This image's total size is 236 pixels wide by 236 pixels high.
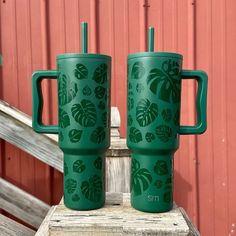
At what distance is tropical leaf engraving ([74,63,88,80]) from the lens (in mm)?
589

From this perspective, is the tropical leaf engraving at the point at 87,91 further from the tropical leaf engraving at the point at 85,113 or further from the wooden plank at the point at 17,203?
the wooden plank at the point at 17,203

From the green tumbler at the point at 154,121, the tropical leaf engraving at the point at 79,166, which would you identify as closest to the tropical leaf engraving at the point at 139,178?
the green tumbler at the point at 154,121

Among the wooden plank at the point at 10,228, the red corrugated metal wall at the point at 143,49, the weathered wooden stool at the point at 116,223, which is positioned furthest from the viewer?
the red corrugated metal wall at the point at 143,49

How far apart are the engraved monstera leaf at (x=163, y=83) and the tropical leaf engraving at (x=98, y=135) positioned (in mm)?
131

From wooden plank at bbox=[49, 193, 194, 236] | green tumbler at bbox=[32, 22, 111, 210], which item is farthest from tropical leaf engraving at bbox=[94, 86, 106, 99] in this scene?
wooden plank at bbox=[49, 193, 194, 236]

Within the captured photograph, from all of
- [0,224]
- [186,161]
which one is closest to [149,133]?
[0,224]

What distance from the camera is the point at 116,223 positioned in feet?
1.77

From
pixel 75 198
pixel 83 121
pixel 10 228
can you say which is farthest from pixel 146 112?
pixel 10 228

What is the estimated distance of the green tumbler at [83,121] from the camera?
595mm

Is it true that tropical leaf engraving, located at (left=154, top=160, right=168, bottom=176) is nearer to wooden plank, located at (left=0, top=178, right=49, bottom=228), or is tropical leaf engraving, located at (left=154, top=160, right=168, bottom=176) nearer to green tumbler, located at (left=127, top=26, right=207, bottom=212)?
green tumbler, located at (left=127, top=26, right=207, bottom=212)

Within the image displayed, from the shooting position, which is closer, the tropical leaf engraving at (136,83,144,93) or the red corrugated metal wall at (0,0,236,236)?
the tropical leaf engraving at (136,83,144,93)

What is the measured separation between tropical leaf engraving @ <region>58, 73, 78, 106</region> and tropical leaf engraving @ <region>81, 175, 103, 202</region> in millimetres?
167

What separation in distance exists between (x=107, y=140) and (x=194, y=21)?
0.95m

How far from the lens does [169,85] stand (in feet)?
1.93
